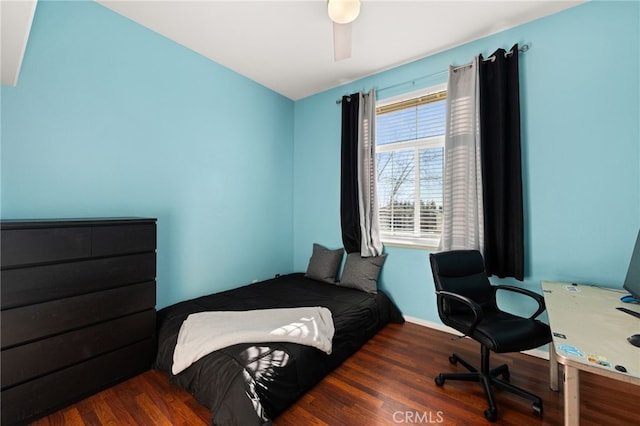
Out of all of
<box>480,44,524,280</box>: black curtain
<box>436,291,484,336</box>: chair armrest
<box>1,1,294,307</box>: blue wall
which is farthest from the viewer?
<box>480,44,524,280</box>: black curtain

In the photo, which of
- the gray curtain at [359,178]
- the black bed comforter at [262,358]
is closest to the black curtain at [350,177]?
the gray curtain at [359,178]

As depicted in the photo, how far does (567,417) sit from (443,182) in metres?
2.00

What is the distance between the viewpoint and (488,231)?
239cm

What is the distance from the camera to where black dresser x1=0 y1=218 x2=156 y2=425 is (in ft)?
4.87

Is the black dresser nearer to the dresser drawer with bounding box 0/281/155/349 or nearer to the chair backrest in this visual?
the dresser drawer with bounding box 0/281/155/349

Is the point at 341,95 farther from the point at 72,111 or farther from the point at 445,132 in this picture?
the point at 72,111

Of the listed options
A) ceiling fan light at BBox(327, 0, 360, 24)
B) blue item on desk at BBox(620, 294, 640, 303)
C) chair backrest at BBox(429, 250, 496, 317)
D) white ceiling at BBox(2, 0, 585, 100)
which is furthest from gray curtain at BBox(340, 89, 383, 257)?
blue item on desk at BBox(620, 294, 640, 303)

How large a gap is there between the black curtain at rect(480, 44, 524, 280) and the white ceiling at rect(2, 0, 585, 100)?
36 cm

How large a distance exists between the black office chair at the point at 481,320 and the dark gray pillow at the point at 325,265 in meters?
1.52

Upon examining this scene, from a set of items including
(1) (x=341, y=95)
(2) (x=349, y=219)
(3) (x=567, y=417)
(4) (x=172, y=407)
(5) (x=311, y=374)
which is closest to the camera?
(3) (x=567, y=417)

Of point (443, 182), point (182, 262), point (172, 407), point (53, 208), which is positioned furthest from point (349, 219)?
point (53, 208)

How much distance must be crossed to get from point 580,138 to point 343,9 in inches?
84.3

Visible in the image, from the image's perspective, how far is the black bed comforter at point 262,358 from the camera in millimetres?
1459

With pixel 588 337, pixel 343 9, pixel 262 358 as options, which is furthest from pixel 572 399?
pixel 343 9
